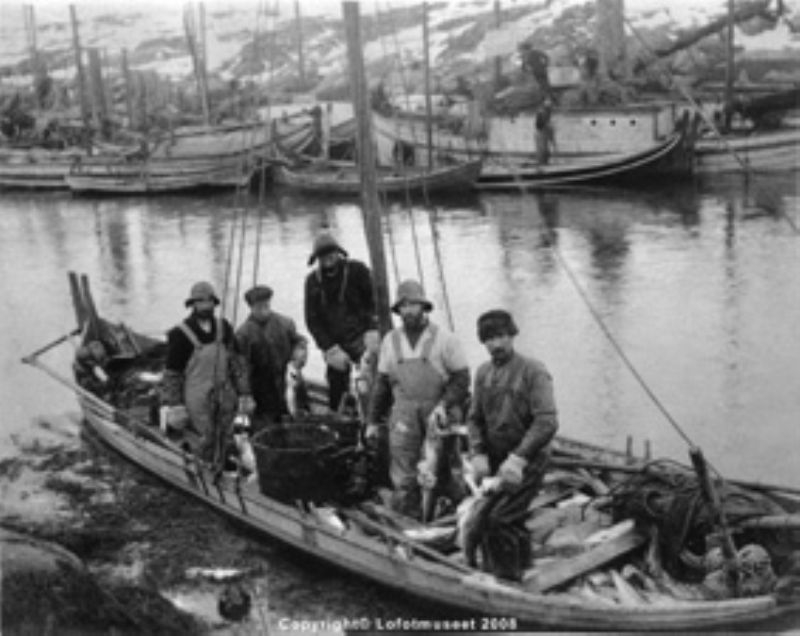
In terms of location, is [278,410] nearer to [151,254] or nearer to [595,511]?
[595,511]

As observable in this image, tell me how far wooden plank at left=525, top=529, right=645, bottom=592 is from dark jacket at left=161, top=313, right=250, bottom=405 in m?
3.21

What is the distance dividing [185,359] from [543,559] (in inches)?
136

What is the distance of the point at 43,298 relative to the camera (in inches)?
839

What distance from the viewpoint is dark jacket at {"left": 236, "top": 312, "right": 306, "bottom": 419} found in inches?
340

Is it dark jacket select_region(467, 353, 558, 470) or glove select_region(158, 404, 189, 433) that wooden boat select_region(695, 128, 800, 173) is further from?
dark jacket select_region(467, 353, 558, 470)

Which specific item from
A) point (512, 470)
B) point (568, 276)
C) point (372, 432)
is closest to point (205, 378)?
point (372, 432)

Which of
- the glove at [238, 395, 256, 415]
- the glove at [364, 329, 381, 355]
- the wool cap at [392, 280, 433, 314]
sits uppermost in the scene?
the wool cap at [392, 280, 433, 314]

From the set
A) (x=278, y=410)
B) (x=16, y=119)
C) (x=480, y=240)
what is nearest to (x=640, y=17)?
(x=480, y=240)

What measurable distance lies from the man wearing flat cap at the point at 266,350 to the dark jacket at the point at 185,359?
0.54 feet

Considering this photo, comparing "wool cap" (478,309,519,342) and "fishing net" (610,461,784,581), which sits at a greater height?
"wool cap" (478,309,519,342)

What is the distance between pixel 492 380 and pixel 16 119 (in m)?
44.5

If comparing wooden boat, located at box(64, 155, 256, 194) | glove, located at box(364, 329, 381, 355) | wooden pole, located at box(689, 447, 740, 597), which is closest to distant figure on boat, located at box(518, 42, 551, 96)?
wooden boat, located at box(64, 155, 256, 194)

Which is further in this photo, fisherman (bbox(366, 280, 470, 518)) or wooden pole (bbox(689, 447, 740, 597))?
fisherman (bbox(366, 280, 470, 518))

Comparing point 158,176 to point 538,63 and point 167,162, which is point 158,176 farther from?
point 538,63
